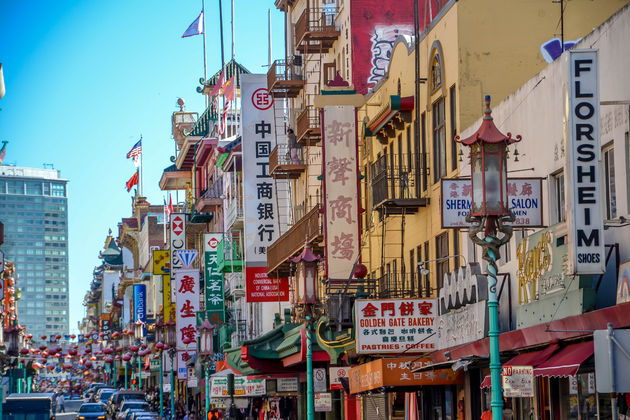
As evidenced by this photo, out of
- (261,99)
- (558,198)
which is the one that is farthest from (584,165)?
(261,99)

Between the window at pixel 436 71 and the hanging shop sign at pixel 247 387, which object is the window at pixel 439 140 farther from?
the hanging shop sign at pixel 247 387

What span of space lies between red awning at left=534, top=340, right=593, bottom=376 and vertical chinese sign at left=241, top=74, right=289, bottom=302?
103ft

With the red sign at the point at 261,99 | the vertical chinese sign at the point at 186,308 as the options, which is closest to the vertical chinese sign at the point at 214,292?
the vertical chinese sign at the point at 186,308

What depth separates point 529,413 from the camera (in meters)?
24.9

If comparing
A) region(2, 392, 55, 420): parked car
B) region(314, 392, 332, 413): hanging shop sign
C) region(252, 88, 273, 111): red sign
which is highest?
region(252, 88, 273, 111): red sign

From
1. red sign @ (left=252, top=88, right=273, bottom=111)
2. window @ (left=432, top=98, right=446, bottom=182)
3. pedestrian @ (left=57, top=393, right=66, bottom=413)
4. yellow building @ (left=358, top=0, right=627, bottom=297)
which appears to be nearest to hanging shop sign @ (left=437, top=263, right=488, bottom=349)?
yellow building @ (left=358, top=0, right=627, bottom=297)

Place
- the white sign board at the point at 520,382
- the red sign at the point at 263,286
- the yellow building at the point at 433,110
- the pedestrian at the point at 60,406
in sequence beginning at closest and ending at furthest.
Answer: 1. the white sign board at the point at 520,382
2. the yellow building at the point at 433,110
3. the red sign at the point at 263,286
4. the pedestrian at the point at 60,406

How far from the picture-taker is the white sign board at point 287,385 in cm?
4803

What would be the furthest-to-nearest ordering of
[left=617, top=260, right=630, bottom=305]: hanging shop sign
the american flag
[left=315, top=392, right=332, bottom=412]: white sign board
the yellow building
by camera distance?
the american flag
[left=315, top=392, right=332, bottom=412]: white sign board
the yellow building
[left=617, top=260, right=630, bottom=305]: hanging shop sign

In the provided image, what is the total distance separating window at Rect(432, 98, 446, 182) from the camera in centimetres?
3080

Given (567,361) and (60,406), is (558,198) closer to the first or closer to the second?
(567,361)

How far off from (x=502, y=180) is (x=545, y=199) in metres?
5.83

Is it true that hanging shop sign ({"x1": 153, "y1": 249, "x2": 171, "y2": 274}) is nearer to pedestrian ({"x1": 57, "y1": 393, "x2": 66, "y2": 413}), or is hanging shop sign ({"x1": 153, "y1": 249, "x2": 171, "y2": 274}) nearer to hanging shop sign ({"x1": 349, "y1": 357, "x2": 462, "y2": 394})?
pedestrian ({"x1": 57, "y1": 393, "x2": 66, "y2": 413})

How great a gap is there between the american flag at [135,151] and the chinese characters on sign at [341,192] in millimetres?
74708
